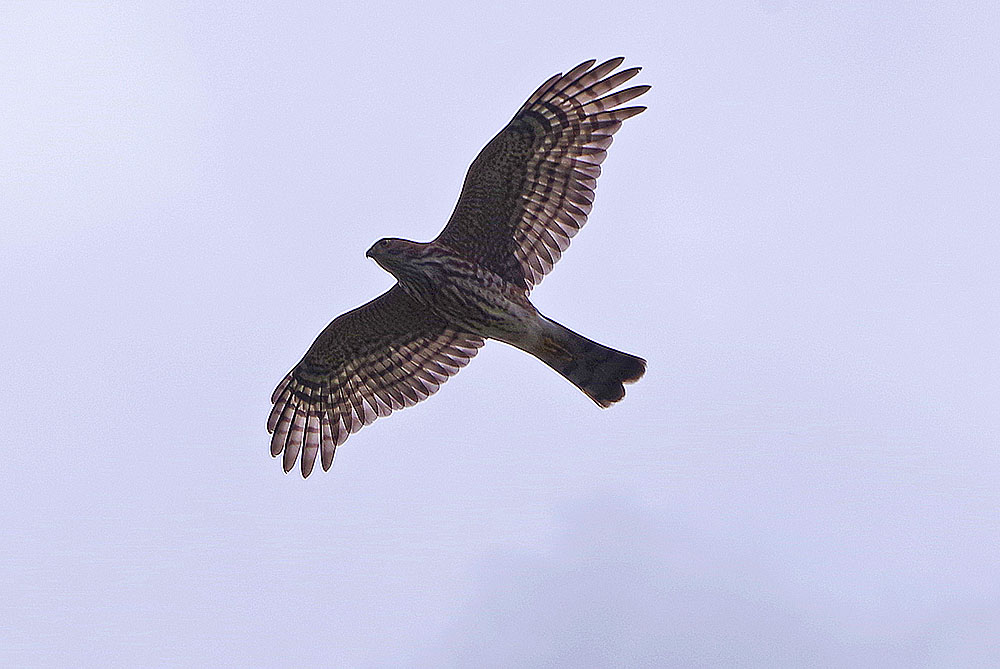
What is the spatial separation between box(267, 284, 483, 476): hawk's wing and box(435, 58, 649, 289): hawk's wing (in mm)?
1114

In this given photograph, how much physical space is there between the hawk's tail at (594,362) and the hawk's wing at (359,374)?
1089 millimetres

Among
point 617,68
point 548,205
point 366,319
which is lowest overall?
point 366,319

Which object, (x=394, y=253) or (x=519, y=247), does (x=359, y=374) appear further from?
(x=519, y=247)

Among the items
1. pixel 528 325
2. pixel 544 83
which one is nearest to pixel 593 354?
pixel 528 325

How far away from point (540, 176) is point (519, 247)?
80 centimetres

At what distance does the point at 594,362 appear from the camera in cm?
1662

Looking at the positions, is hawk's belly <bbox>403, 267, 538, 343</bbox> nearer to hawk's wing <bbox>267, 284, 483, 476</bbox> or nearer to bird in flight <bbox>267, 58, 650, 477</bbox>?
bird in flight <bbox>267, 58, 650, 477</bbox>

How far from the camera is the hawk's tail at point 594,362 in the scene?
16.5 m

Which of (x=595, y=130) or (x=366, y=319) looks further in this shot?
(x=366, y=319)

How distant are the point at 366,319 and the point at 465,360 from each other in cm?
119

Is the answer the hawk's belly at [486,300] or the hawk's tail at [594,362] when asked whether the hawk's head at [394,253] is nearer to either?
the hawk's belly at [486,300]

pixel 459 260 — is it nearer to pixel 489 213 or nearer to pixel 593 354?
pixel 489 213

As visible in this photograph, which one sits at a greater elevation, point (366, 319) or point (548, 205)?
point (548, 205)

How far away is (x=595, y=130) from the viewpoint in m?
16.2
